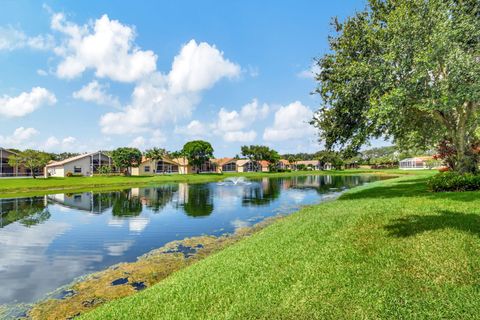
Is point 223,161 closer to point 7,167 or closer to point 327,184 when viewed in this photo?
point 327,184

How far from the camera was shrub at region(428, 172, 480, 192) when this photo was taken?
61.4ft

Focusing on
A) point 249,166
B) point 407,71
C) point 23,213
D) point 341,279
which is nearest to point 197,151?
point 249,166

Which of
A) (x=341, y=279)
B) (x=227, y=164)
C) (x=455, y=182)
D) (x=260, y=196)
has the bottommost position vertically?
(x=260, y=196)

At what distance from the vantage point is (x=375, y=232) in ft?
35.1

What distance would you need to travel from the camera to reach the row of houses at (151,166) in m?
80.2

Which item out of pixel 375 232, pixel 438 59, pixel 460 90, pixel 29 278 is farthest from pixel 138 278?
pixel 438 59

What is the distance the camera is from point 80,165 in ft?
283

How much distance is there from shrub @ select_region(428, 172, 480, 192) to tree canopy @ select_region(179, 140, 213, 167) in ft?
289

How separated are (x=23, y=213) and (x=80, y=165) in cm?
6254

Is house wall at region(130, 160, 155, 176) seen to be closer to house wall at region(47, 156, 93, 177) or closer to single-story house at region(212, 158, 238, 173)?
house wall at region(47, 156, 93, 177)

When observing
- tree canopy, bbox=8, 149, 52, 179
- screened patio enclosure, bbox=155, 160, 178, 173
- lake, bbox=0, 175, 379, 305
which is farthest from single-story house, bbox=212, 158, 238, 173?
lake, bbox=0, 175, 379, 305

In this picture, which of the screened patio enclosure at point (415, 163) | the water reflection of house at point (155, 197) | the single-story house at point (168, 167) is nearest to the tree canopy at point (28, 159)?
the single-story house at point (168, 167)

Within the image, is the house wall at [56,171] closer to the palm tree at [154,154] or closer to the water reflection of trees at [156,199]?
the palm tree at [154,154]

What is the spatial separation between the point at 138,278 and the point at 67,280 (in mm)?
3164
